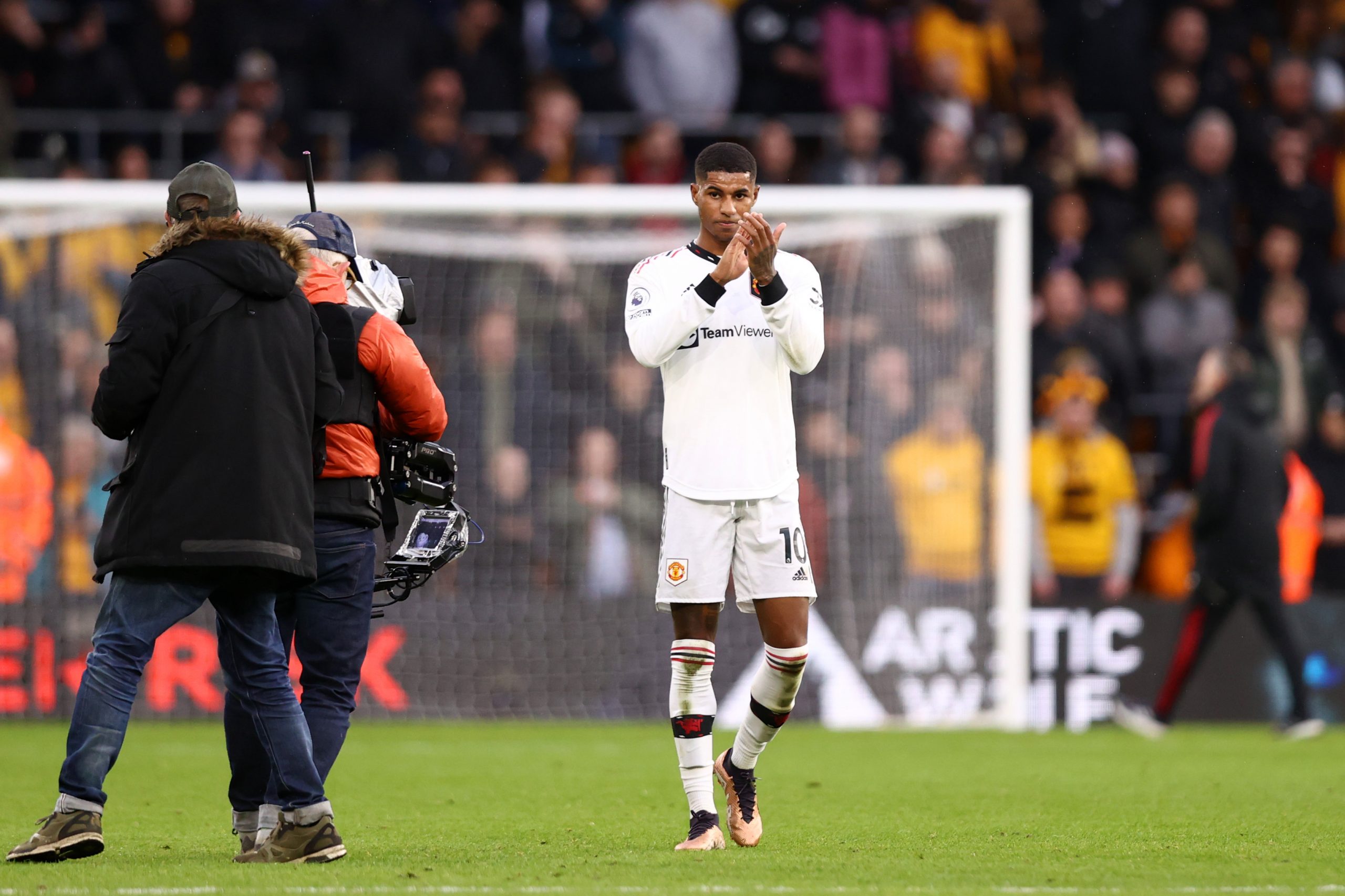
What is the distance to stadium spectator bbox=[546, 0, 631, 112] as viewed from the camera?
1572 centimetres

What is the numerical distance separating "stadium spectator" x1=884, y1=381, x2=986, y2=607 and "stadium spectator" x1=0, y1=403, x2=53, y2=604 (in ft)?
18.0

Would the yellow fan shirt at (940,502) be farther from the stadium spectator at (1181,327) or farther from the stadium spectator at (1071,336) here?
the stadium spectator at (1181,327)

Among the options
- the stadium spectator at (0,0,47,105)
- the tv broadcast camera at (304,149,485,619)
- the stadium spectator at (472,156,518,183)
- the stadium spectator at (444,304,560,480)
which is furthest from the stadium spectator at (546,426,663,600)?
the stadium spectator at (0,0,47,105)

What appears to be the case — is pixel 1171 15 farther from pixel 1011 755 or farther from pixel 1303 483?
pixel 1011 755

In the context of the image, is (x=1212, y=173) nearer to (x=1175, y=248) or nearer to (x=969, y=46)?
(x=1175, y=248)

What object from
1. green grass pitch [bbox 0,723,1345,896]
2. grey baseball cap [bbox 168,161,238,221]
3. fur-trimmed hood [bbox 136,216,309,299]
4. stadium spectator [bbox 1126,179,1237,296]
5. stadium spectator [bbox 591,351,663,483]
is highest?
→ stadium spectator [bbox 1126,179,1237,296]

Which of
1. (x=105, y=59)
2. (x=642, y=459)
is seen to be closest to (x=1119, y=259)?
(x=642, y=459)

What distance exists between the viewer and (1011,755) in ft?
33.3

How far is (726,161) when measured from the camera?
243 inches

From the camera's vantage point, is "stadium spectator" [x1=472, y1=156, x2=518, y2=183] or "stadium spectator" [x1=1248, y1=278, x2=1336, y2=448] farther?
"stadium spectator" [x1=1248, y1=278, x2=1336, y2=448]

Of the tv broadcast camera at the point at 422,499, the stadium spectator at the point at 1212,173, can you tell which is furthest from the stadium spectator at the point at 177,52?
the tv broadcast camera at the point at 422,499

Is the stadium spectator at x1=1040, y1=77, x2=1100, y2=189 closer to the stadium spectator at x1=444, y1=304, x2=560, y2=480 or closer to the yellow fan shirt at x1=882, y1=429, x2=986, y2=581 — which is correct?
the yellow fan shirt at x1=882, y1=429, x2=986, y2=581

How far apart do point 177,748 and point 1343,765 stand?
628 cm

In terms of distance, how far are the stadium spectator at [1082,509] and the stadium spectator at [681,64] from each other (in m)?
4.46
